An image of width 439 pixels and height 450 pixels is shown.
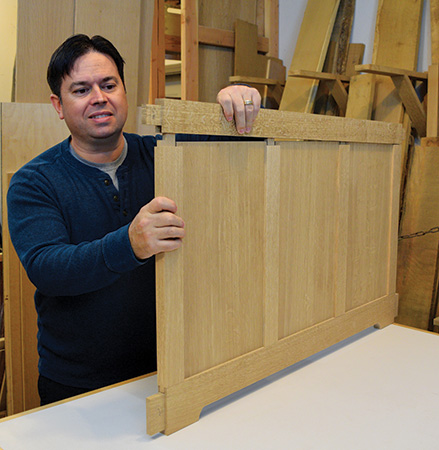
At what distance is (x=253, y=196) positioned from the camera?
1.38m

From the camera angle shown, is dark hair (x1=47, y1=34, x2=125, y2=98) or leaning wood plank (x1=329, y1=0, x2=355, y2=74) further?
leaning wood plank (x1=329, y1=0, x2=355, y2=74)

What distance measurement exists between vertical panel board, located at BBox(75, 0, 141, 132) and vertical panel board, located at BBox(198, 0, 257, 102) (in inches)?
39.5

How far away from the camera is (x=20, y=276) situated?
7.89 feet

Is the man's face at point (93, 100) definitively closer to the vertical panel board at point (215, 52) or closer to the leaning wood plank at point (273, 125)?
the leaning wood plank at point (273, 125)

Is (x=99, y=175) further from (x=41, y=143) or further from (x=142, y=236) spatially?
(x=41, y=143)

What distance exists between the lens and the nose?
1.59 m

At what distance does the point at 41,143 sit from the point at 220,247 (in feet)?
4.81

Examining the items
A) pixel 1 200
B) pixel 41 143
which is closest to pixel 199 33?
pixel 41 143

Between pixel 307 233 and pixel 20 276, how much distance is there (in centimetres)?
143

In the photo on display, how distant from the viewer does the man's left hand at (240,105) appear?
1.26m

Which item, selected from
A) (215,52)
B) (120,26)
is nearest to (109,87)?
(120,26)

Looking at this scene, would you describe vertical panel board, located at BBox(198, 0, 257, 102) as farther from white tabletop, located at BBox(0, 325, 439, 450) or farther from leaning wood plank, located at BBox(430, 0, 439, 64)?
white tabletop, located at BBox(0, 325, 439, 450)

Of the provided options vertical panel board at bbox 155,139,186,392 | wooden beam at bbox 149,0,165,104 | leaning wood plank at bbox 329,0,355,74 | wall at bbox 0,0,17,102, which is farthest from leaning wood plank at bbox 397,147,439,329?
wall at bbox 0,0,17,102

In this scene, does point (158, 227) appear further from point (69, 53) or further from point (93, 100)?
point (69, 53)
